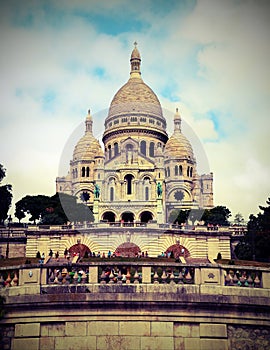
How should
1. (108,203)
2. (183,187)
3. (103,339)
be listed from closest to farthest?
(103,339) → (108,203) → (183,187)

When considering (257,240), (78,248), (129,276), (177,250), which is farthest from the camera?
(177,250)

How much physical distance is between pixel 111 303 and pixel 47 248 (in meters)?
39.3

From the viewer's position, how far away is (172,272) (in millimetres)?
12328

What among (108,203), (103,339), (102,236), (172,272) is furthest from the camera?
(108,203)

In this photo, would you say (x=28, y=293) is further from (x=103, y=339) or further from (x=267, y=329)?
(x=267, y=329)

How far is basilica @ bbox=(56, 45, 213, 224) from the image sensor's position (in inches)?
3058

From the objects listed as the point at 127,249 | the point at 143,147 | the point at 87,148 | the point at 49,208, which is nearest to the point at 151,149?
the point at 143,147

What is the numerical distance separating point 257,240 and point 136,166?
4104 centimetres

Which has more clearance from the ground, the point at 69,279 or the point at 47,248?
the point at 47,248

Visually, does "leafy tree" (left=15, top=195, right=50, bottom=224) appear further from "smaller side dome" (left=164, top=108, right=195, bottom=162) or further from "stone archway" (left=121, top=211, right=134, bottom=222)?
"smaller side dome" (left=164, top=108, right=195, bottom=162)

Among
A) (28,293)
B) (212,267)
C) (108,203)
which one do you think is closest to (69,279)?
(28,293)

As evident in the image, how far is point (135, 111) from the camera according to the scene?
9550 centimetres

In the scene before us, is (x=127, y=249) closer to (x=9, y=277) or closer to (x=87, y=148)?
(x=9, y=277)

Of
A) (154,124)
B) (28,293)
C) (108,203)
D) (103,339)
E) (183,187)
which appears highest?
(154,124)
